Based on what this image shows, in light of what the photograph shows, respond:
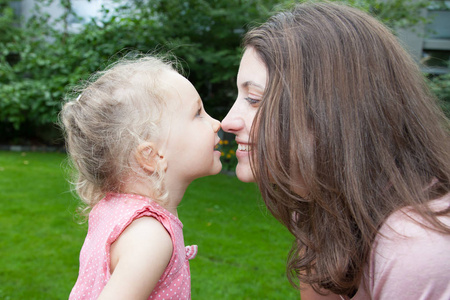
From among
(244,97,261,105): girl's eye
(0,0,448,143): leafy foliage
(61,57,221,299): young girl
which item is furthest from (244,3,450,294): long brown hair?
(0,0,448,143): leafy foliage

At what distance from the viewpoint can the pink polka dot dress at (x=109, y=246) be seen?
1491mm

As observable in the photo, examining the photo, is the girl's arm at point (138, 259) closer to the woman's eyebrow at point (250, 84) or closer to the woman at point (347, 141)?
the woman at point (347, 141)

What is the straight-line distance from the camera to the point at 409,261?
4.14ft

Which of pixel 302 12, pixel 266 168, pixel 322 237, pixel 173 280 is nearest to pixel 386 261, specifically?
pixel 322 237

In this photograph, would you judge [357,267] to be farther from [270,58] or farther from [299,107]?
[270,58]

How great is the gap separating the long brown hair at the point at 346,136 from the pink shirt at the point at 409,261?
0.07 m

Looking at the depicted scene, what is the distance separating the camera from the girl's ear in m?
A: 1.66

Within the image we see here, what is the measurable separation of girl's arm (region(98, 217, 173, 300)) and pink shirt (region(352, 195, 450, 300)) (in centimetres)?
74

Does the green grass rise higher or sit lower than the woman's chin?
lower

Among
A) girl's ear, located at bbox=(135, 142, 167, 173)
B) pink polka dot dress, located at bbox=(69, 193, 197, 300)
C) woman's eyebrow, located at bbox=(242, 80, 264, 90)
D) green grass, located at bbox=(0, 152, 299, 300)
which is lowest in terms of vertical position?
green grass, located at bbox=(0, 152, 299, 300)

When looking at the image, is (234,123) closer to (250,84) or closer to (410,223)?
(250,84)

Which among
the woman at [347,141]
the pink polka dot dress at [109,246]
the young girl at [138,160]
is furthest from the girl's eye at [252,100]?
the pink polka dot dress at [109,246]

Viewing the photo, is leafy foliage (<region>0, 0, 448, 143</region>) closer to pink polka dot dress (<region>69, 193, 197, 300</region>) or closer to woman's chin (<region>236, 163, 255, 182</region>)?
woman's chin (<region>236, 163, 255, 182</region>)

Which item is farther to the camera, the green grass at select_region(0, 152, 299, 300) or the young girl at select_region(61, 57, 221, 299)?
the green grass at select_region(0, 152, 299, 300)
